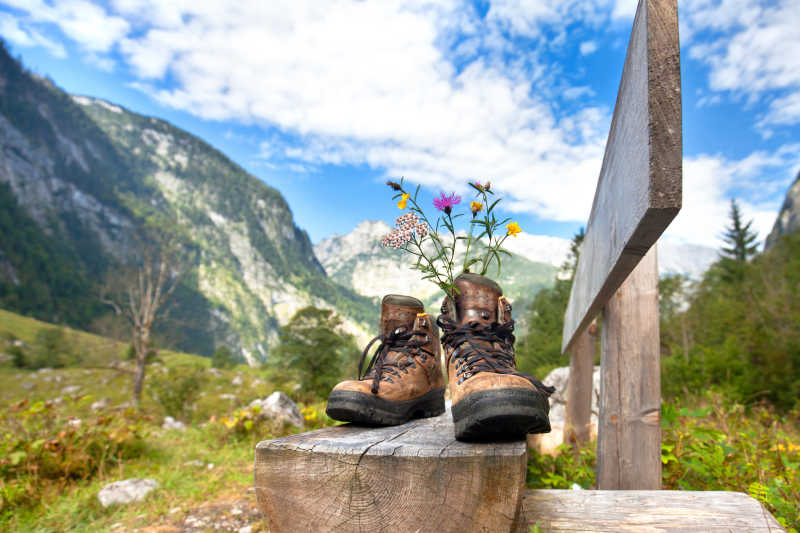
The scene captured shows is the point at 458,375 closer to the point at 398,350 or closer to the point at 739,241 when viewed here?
the point at 398,350

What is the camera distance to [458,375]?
155 cm

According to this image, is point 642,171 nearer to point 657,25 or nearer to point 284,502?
point 657,25

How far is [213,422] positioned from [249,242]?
192 metres

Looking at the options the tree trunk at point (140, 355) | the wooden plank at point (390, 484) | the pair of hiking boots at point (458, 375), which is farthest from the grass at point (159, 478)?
the tree trunk at point (140, 355)

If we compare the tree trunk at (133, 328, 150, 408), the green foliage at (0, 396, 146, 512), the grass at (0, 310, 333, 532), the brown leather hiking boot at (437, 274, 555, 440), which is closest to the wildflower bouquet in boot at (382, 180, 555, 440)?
the brown leather hiking boot at (437, 274, 555, 440)

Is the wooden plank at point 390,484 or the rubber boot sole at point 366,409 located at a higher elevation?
the rubber boot sole at point 366,409

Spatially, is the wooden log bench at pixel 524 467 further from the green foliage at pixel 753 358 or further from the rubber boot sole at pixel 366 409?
Answer: the green foliage at pixel 753 358

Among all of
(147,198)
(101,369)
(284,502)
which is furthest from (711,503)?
(147,198)

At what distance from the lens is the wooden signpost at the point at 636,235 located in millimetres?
877

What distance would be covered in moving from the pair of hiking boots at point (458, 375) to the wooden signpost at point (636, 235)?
0.46 metres

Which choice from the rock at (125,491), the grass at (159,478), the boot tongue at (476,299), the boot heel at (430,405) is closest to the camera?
the boot tongue at (476,299)

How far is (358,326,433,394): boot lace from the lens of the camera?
1.76m

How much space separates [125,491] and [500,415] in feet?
11.6

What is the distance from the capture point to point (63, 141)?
121 m
